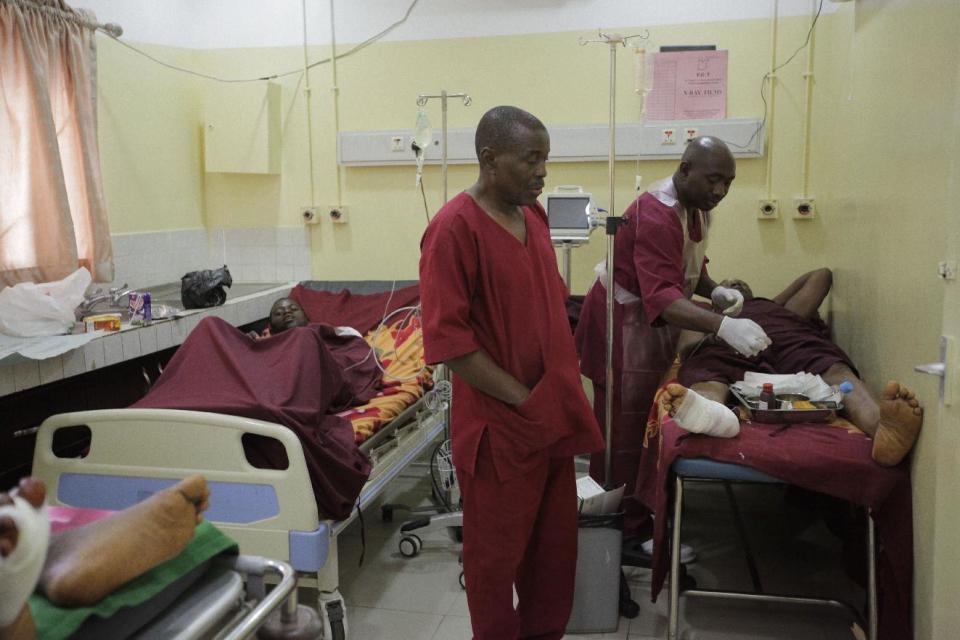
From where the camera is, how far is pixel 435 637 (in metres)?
2.59

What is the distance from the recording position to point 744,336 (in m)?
2.69

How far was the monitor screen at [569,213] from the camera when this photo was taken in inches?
146

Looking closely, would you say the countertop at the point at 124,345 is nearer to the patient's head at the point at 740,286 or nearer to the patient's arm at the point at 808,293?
the patient's head at the point at 740,286

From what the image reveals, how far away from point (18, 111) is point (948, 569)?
339 centimetres

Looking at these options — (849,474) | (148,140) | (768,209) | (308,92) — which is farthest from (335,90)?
(849,474)

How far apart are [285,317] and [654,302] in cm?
177

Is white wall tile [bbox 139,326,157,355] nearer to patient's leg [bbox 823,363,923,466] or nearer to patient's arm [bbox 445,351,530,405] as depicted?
patient's arm [bbox 445,351,530,405]

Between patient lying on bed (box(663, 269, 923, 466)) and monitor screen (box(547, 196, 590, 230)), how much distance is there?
2.35 ft

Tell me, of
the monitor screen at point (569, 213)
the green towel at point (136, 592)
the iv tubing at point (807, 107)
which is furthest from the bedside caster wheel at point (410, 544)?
the iv tubing at point (807, 107)

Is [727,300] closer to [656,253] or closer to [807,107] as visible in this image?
[656,253]

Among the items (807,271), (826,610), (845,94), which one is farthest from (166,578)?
(807,271)

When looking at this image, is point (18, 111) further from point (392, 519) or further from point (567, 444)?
point (567, 444)

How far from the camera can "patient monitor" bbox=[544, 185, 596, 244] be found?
3.68m

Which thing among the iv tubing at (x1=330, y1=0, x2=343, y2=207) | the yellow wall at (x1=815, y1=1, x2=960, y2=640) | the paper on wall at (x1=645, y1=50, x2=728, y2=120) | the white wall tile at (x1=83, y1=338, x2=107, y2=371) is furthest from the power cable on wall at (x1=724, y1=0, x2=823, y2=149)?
the white wall tile at (x1=83, y1=338, x2=107, y2=371)
